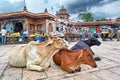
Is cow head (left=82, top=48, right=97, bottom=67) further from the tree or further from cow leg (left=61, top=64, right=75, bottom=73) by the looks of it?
the tree

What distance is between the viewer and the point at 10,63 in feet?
15.1

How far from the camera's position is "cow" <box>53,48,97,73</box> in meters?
3.78

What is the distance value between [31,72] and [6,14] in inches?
660

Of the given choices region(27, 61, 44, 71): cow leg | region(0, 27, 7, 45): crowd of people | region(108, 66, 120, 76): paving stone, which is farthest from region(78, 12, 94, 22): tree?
region(27, 61, 44, 71): cow leg

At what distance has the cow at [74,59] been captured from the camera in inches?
149

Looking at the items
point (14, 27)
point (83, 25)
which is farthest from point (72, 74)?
point (83, 25)

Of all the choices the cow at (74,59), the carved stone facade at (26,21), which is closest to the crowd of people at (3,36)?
the carved stone facade at (26,21)

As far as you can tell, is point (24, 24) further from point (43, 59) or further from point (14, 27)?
point (43, 59)

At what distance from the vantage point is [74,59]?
3.97 metres

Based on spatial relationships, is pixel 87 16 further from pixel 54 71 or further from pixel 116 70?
pixel 54 71

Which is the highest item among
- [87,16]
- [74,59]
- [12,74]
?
[87,16]

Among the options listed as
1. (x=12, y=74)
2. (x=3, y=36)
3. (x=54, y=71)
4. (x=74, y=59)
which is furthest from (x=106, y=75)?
(x=3, y=36)

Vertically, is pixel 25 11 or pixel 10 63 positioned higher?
pixel 25 11

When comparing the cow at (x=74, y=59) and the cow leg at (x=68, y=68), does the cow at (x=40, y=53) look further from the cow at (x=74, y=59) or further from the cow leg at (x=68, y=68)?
the cow leg at (x=68, y=68)
